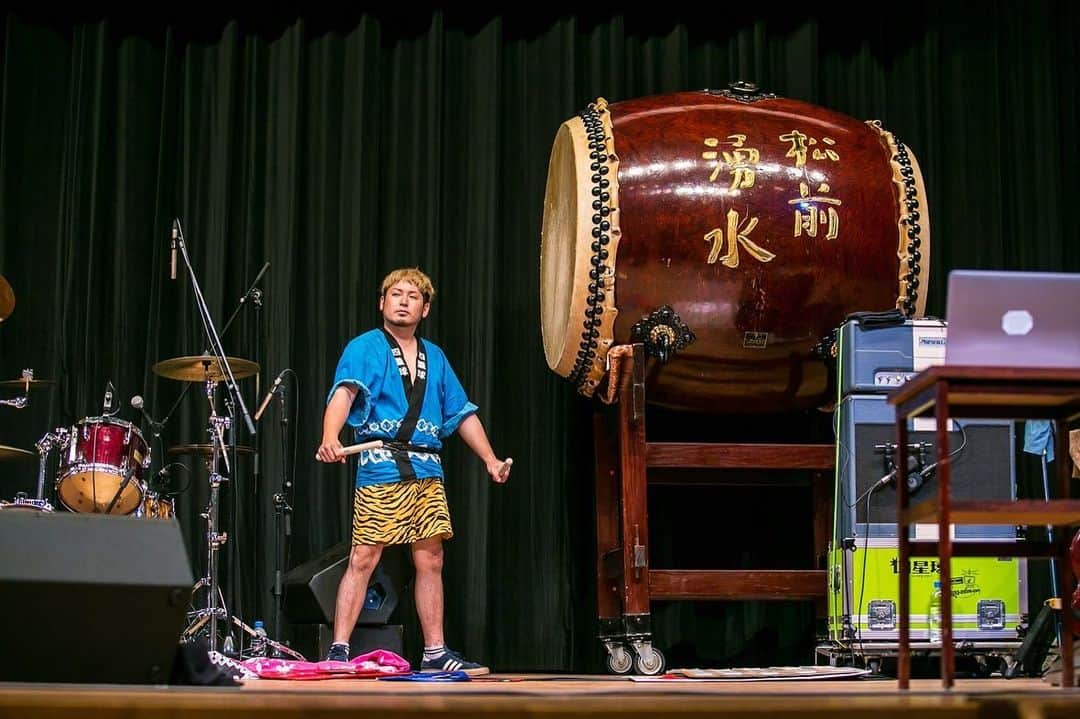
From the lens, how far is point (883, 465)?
16.5 ft

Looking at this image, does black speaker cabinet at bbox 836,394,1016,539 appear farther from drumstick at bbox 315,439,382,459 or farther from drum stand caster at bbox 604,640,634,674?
drumstick at bbox 315,439,382,459

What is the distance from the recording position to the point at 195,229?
21.0 ft

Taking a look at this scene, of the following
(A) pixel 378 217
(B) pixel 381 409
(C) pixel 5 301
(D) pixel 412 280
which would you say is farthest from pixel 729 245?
(C) pixel 5 301

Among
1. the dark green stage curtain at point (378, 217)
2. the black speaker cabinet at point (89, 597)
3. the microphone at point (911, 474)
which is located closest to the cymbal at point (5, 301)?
the dark green stage curtain at point (378, 217)

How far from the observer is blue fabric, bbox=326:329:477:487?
16.9 ft

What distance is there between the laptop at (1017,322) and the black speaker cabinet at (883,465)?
171 cm

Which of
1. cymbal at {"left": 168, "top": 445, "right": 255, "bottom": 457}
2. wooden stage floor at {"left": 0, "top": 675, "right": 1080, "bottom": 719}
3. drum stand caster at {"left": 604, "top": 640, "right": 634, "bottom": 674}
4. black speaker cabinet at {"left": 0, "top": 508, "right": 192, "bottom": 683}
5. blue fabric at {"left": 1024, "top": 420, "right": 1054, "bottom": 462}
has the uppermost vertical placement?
blue fabric at {"left": 1024, "top": 420, "right": 1054, "bottom": 462}

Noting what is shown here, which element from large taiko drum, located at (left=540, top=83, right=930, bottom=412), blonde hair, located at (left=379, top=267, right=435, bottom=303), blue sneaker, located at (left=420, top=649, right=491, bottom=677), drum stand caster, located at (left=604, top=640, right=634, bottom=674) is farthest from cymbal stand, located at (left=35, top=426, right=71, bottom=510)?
drum stand caster, located at (left=604, top=640, right=634, bottom=674)

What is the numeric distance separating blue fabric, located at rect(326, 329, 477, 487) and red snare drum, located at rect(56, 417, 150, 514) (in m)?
0.96

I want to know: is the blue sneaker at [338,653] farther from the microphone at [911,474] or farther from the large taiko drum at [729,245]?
the microphone at [911,474]

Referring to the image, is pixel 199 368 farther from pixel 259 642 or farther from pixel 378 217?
pixel 378 217

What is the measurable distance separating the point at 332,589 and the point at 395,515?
0.51 m

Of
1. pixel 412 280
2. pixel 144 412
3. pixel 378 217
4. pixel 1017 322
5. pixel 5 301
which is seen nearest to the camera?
pixel 1017 322

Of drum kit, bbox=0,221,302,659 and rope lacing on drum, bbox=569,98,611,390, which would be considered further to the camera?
drum kit, bbox=0,221,302,659
